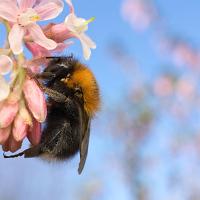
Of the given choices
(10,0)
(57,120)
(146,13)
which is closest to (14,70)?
(10,0)

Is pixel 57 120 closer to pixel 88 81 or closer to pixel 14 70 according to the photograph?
pixel 88 81

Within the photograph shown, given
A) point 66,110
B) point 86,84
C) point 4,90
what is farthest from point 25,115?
point 86,84

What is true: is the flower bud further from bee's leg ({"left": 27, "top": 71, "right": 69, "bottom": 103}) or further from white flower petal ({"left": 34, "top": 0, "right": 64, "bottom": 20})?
white flower petal ({"left": 34, "top": 0, "right": 64, "bottom": 20})

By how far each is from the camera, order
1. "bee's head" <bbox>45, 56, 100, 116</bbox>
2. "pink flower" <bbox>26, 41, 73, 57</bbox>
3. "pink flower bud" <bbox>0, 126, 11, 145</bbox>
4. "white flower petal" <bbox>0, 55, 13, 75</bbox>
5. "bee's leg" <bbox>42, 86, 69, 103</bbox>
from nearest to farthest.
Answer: "white flower petal" <bbox>0, 55, 13, 75</bbox> → "pink flower bud" <bbox>0, 126, 11, 145</bbox> → "pink flower" <bbox>26, 41, 73, 57</bbox> → "bee's leg" <bbox>42, 86, 69, 103</bbox> → "bee's head" <bbox>45, 56, 100, 116</bbox>

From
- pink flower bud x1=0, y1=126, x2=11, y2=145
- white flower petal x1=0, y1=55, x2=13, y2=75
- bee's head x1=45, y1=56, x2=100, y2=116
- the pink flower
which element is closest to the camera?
white flower petal x1=0, y1=55, x2=13, y2=75

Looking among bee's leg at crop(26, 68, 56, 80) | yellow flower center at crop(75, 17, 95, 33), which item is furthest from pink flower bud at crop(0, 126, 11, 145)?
yellow flower center at crop(75, 17, 95, 33)

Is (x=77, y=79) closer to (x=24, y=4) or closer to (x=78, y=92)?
(x=78, y=92)
